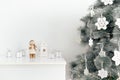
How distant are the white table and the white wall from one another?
33 cm

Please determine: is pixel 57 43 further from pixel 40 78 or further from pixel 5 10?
pixel 5 10

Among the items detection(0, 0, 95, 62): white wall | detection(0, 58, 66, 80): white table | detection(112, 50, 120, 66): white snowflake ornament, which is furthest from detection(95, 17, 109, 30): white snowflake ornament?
detection(0, 0, 95, 62): white wall

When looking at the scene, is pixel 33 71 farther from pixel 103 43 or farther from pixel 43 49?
pixel 103 43

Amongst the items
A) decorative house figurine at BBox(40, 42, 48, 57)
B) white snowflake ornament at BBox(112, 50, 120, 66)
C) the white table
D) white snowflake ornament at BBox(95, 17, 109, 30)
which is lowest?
the white table

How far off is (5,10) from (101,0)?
97cm

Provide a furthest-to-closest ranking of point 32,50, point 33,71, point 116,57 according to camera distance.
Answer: point 32,50
point 33,71
point 116,57

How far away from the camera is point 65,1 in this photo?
196cm

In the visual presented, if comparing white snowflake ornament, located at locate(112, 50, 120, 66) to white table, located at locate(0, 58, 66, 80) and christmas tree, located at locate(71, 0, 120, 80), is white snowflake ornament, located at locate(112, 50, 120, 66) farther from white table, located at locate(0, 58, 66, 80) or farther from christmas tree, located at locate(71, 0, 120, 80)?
white table, located at locate(0, 58, 66, 80)

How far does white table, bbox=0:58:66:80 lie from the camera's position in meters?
1.63

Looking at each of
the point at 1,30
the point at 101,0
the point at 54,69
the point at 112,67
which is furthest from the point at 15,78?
the point at 101,0

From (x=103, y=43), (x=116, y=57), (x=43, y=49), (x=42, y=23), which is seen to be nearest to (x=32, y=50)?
(x=43, y=49)

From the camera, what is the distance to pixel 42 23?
1951 mm

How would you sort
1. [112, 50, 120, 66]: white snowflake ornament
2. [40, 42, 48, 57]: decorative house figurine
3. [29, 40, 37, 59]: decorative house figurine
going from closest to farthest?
[112, 50, 120, 66]: white snowflake ornament
[29, 40, 37, 59]: decorative house figurine
[40, 42, 48, 57]: decorative house figurine

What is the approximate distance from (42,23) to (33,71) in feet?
1.68
